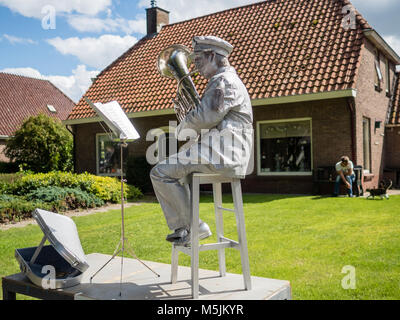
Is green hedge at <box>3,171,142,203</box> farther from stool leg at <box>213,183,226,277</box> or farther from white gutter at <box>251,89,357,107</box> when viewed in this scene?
stool leg at <box>213,183,226,277</box>

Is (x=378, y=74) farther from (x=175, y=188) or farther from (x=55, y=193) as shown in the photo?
(x=175, y=188)

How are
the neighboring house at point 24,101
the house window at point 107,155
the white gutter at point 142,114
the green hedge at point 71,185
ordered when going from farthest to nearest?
the neighboring house at point 24,101 < the house window at point 107,155 < the white gutter at point 142,114 < the green hedge at point 71,185

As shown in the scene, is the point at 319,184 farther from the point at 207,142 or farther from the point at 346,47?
the point at 207,142

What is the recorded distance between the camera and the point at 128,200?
12.2m

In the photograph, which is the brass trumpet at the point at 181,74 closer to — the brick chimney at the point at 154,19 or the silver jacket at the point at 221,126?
the silver jacket at the point at 221,126

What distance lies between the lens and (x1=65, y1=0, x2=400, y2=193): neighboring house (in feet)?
39.6

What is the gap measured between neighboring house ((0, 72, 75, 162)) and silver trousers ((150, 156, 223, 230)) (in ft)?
71.6

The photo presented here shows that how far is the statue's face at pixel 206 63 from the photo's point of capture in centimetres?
354

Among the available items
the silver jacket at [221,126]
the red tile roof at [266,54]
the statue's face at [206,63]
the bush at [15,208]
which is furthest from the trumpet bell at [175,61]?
the red tile roof at [266,54]

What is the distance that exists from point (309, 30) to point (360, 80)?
2454 mm

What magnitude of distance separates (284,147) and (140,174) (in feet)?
16.5

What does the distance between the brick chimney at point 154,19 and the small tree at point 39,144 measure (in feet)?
21.1

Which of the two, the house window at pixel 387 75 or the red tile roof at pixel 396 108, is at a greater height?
the house window at pixel 387 75
